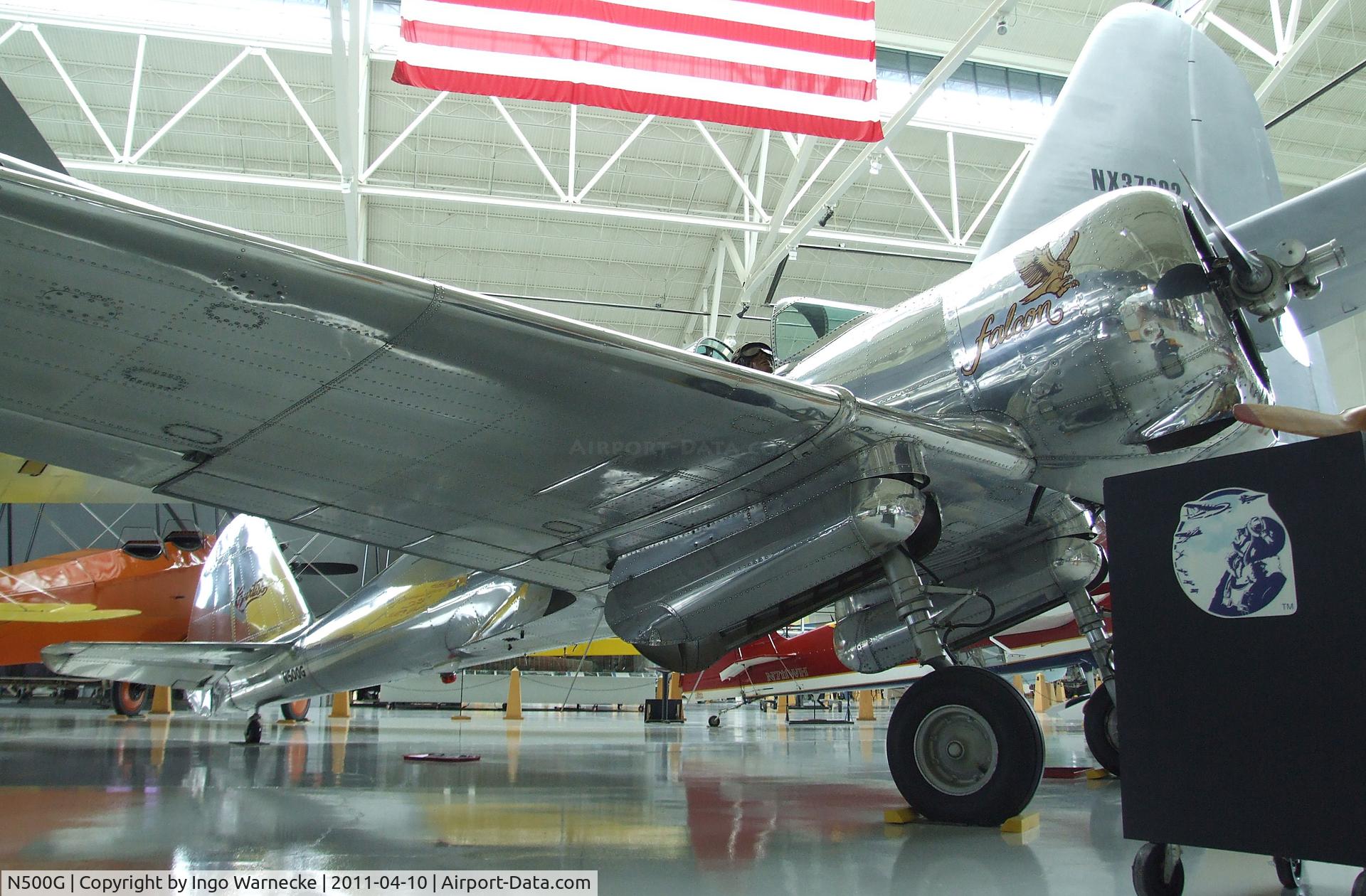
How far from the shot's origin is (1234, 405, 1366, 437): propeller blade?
1761mm

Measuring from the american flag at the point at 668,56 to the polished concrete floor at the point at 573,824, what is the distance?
17.4 feet

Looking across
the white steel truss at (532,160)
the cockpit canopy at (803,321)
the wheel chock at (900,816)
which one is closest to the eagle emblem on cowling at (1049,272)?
the wheel chock at (900,816)

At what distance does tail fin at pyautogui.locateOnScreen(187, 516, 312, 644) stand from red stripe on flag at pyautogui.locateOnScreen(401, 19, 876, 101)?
5285 mm

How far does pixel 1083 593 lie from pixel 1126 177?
255 cm

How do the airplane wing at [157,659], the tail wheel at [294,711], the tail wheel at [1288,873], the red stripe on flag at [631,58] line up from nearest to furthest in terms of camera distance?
1. the tail wheel at [1288,873]
2. the airplane wing at [157,659]
3. the red stripe on flag at [631,58]
4. the tail wheel at [294,711]

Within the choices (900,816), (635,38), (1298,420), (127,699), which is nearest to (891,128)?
(635,38)

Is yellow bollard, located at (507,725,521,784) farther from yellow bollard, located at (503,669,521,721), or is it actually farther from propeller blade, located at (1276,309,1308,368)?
propeller blade, located at (1276,309,1308,368)

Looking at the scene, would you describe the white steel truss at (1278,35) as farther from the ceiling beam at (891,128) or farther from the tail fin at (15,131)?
the tail fin at (15,131)

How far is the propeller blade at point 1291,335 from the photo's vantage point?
4219 millimetres

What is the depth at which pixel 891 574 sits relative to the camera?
138 inches

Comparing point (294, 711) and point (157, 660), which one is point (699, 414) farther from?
point (294, 711)

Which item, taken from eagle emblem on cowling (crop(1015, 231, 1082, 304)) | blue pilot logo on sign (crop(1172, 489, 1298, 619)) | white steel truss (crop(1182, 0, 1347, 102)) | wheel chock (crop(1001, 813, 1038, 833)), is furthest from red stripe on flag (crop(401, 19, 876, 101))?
blue pilot logo on sign (crop(1172, 489, 1298, 619))

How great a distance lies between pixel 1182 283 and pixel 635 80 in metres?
5.58

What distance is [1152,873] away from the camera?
2.03 meters
